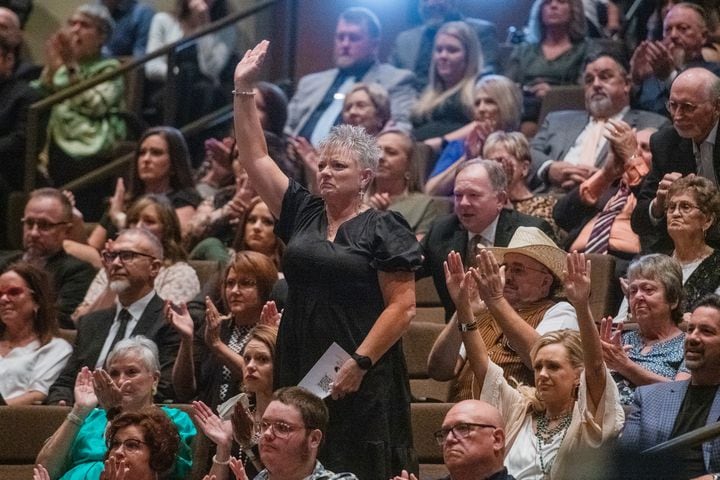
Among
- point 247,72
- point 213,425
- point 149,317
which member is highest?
point 247,72

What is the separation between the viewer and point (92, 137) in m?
8.59

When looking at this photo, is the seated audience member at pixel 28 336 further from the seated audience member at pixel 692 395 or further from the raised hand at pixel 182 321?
the seated audience member at pixel 692 395

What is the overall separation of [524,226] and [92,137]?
332 cm

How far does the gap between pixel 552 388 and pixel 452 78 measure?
11.9ft

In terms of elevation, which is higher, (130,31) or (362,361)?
(362,361)

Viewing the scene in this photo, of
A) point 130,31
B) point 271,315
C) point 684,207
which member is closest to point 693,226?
point 684,207

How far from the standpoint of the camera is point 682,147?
245 inches

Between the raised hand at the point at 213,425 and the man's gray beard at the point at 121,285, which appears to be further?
the man's gray beard at the point at 121,285

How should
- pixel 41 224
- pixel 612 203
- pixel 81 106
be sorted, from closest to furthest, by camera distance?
pixel 612 203 → pixel 41 224 → pixel 81 106

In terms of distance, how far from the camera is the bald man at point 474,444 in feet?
14.9

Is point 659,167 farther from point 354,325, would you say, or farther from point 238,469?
point 238,469

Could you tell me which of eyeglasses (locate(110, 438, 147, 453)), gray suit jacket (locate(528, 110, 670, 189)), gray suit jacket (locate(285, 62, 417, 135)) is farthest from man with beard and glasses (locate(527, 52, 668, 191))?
eyeglasses (locate(110, 438, 147, 453))

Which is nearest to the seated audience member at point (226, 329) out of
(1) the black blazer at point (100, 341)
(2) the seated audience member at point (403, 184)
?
(1) the black blazer at point (100, 341)

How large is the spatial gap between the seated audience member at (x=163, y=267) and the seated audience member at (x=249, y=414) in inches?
51.2
